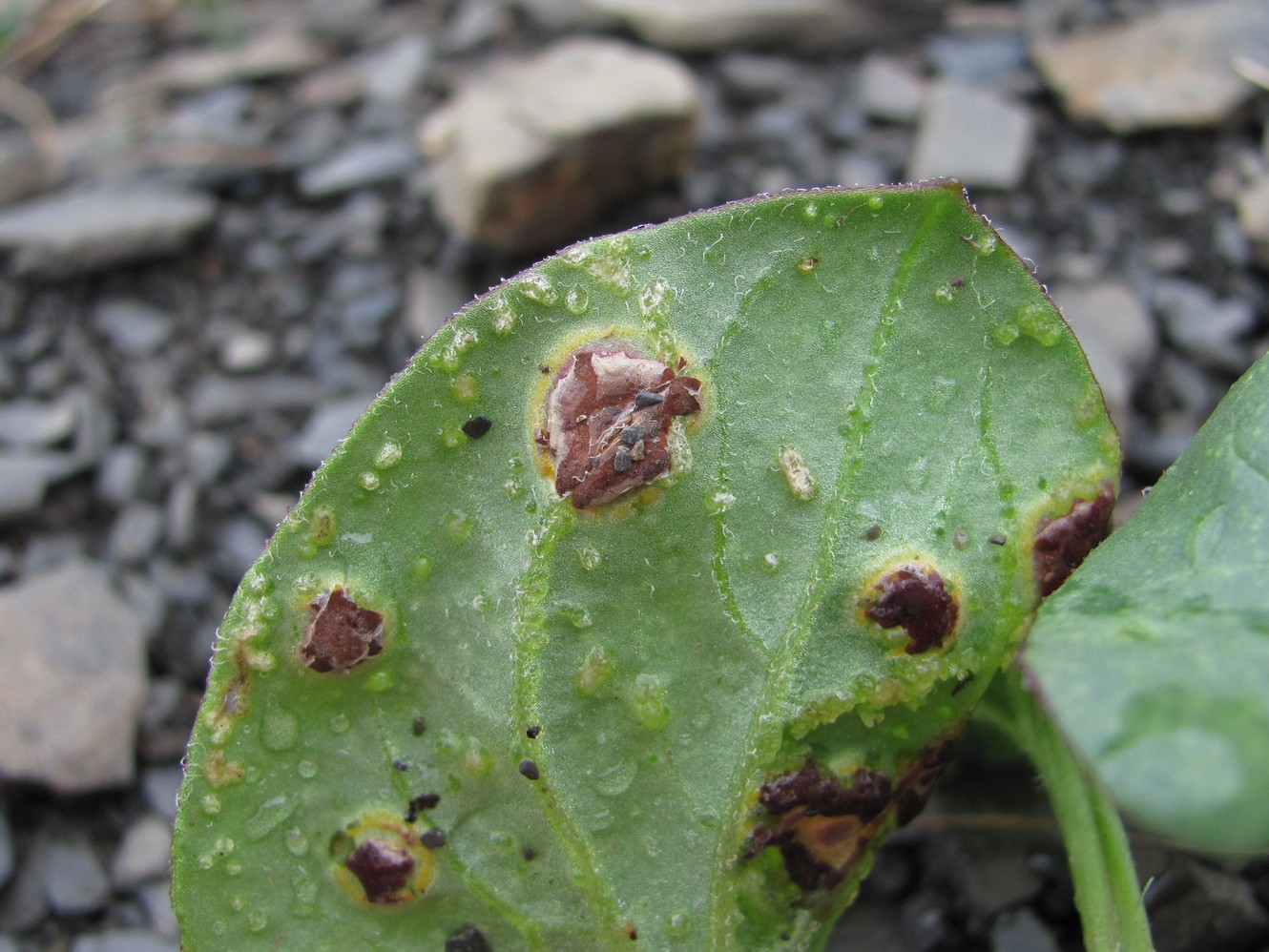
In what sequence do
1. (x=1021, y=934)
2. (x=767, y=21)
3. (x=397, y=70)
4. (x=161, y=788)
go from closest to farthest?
(x=1021, y=934)
(x=161, y=788)
(x=767, y=21)
(x=397, y=70)

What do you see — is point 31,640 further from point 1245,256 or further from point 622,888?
point 1245,256

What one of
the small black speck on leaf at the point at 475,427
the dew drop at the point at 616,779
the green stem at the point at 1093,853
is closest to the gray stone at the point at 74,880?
the dew drop at the point at 616,779

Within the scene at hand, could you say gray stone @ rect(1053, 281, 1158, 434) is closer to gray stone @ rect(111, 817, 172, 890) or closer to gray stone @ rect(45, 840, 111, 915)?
gray stone @ rect(111, 817, 172, 890)

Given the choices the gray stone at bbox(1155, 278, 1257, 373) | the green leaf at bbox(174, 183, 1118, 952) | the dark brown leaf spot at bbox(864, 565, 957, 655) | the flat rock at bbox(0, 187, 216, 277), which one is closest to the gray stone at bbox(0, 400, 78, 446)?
the flat rock at bbox(0, 187, 216, 277)

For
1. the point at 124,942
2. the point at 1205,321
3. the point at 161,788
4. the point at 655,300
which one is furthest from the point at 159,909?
the point at 1205,321

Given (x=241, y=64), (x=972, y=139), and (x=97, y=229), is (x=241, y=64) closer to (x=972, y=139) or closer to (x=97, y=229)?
(x=97, y=229)

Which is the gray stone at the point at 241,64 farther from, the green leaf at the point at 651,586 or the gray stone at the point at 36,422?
the green leaf at the point at 651,586
